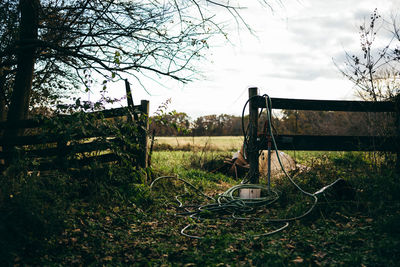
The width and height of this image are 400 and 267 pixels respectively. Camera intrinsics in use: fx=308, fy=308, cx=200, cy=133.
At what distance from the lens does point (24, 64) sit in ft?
21.8

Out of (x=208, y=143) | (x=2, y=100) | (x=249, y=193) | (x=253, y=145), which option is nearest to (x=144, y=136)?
(x=253, y=145)

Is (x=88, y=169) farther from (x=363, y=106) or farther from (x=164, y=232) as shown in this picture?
(x=363, y=106)

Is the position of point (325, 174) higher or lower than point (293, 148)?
lower

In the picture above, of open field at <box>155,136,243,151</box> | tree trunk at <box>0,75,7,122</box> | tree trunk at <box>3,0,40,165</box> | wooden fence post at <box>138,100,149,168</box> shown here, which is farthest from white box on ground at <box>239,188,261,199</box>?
tree trunk at <box>0,75,7,122</box>

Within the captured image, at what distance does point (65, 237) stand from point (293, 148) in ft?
14.8

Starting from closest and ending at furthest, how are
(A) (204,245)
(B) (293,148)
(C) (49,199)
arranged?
(A) (204,245)
(C) (49,199)
(B) (293,148)

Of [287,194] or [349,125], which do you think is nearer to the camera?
[287,194]

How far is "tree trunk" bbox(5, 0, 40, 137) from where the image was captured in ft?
21.5

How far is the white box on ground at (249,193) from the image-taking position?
18.4ft

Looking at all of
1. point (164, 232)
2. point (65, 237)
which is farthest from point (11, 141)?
point (164, 232)

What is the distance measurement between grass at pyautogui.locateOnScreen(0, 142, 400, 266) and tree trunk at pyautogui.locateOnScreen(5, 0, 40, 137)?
2597 millimetres

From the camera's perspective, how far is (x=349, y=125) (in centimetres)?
2064

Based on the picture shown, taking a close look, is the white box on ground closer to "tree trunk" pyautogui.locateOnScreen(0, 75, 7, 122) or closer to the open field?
the open field

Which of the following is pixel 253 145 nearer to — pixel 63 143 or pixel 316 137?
pixel 316 137
